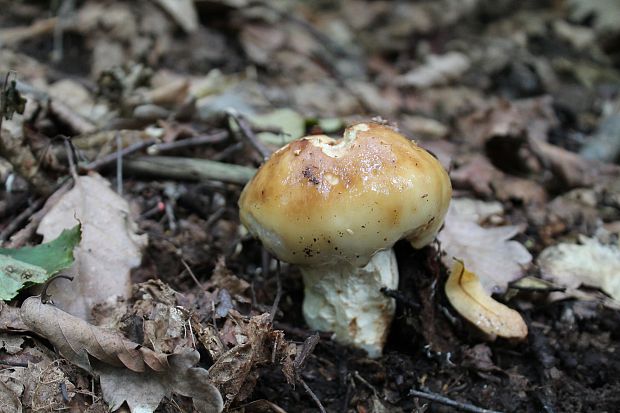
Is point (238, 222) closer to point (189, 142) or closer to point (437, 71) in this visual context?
point (189, 142)

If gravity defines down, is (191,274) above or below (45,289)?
below

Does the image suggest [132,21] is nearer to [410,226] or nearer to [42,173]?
[42,173]

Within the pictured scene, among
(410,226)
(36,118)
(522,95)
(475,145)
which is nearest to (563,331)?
(410,226)

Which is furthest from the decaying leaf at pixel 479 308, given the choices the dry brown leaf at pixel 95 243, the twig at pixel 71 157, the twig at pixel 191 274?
the twig at pixel 71 157

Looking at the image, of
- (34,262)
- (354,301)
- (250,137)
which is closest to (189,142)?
(250,137)

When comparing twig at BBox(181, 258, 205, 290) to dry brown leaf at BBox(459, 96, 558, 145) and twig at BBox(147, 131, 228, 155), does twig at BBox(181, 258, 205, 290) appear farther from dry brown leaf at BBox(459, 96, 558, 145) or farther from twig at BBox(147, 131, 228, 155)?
dry brown leaf at BBox(459, 96, 558, 145)

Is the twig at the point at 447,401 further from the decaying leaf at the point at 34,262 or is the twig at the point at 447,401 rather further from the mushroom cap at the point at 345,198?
the decaying leaf at the point at 34,262
